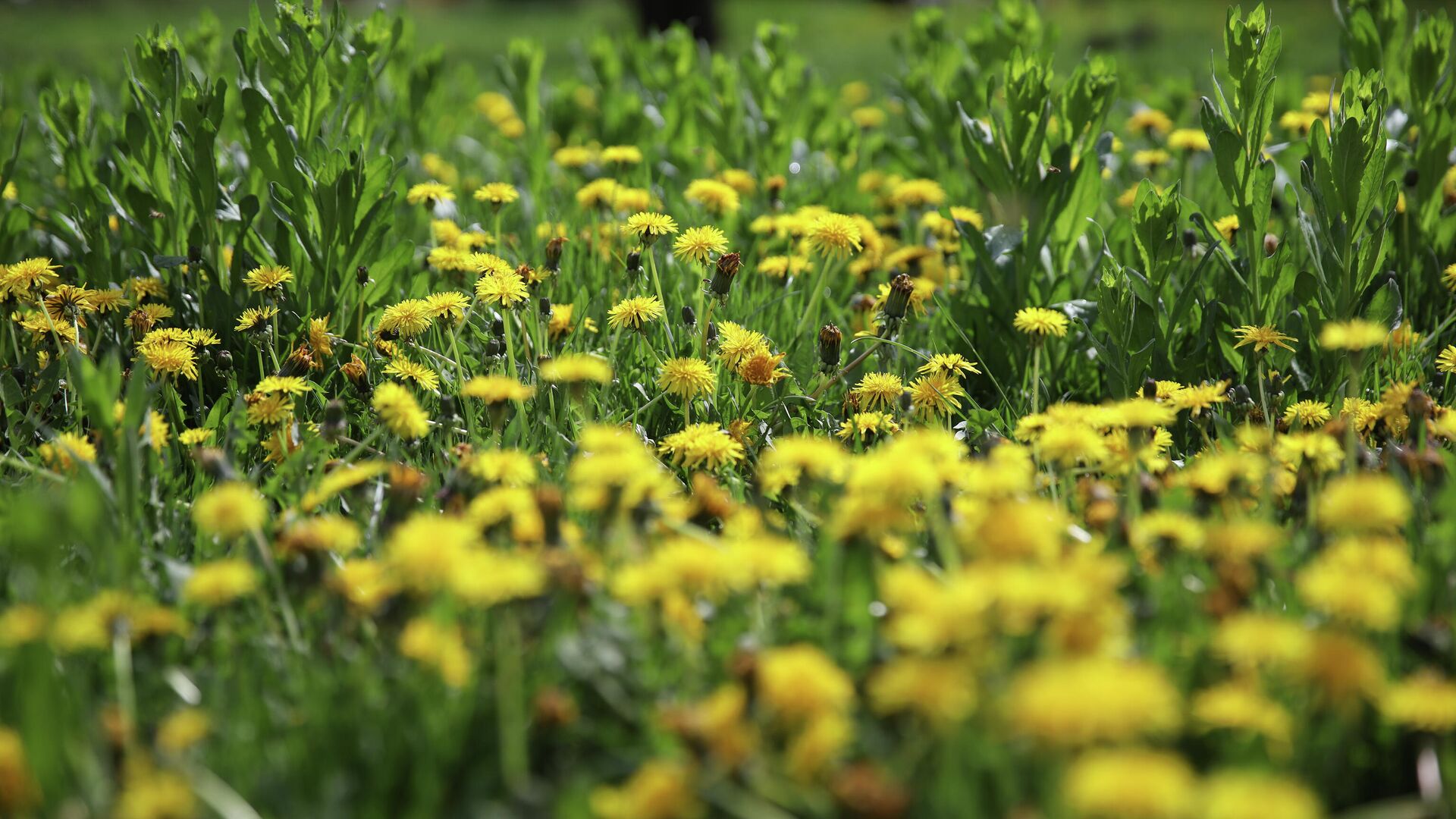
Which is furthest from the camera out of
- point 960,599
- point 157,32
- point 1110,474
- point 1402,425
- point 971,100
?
point 971,100

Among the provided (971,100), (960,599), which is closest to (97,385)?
(960,599)

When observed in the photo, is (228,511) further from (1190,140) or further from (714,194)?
(1190,140)

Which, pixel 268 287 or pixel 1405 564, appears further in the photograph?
pixel 268 287

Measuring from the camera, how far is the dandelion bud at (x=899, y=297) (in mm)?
2264

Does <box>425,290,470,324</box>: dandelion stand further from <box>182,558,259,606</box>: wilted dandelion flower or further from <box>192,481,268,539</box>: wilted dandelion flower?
<box>182,558,259,606</box>: wilted dandelion flower

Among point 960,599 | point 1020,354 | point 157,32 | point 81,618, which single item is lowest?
point 1020,354

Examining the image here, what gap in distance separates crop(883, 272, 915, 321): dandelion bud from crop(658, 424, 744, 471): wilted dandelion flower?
23.4 inches

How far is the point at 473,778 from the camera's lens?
1.20 m

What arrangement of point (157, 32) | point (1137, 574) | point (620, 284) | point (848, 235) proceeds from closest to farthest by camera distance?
point (1137, 574) < point (848, 235) < point (157, 32) < point (620, 284)

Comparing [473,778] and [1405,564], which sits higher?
[1405,564]

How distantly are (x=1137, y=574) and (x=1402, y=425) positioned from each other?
814 mm

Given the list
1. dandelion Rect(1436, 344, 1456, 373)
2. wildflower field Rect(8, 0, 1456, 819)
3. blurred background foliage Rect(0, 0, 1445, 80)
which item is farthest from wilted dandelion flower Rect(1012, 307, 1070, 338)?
blurred background foliage Rect(0, 0, 1445, 80)

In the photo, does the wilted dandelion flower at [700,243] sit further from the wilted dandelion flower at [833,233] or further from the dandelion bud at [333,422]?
the dandelion bud at [333,422]

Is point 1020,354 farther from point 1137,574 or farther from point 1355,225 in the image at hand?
point 1137,574
